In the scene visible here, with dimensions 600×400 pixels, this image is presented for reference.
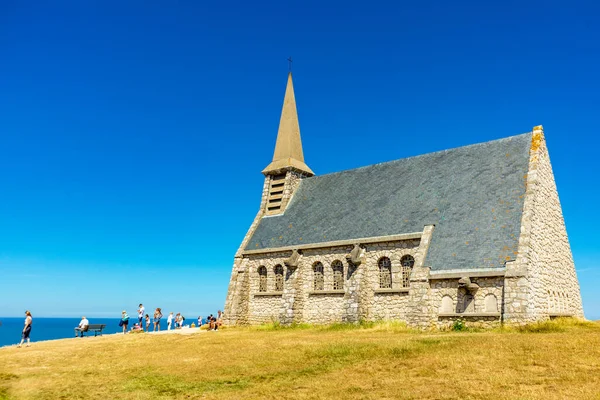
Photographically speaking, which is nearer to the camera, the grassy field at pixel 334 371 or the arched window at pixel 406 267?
the grassy field at pixel 334 371

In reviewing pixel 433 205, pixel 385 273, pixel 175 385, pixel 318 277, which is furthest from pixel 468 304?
pixel 175 385

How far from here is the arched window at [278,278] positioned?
33400 millimetres

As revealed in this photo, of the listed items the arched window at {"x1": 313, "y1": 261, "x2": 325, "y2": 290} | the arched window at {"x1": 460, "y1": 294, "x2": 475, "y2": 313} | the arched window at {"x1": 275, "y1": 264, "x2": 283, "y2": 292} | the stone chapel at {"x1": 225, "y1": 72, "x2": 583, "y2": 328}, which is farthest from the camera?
the arched window at {"x1": 275, "y1": 264, "x2": 283, "y2": 292}

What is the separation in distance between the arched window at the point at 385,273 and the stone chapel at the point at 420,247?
0.06m

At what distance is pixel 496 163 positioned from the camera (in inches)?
1101

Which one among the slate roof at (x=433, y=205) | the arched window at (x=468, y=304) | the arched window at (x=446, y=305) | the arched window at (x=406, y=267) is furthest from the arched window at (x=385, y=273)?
the arched window at (x=468, y=304)

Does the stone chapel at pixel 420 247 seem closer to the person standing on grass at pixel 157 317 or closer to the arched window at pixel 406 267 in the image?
the arched window at pixel 406 267

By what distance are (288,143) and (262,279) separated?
12559mm

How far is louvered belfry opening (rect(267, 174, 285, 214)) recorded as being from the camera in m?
38.8

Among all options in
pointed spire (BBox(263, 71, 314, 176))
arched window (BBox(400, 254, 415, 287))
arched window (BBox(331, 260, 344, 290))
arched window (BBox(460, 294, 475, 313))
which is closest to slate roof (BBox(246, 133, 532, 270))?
arched window (BBox(460, 294, 475, 313))

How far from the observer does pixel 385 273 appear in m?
→ 28.0

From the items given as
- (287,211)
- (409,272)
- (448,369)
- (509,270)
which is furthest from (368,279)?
(448,369)

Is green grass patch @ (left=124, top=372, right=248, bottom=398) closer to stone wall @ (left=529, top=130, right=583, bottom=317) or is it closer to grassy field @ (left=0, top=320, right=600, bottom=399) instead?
grassy field @ (left=0, top=320, right=600, bottom=399)

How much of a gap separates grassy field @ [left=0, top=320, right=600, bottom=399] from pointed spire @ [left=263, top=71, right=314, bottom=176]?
2117cm
